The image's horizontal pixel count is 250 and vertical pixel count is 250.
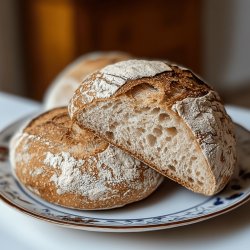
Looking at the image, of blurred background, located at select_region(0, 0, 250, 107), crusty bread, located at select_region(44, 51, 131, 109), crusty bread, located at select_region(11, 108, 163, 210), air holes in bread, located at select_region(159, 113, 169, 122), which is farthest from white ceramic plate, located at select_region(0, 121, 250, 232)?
blurred background, located at select_region(0, 0, 250, 107)

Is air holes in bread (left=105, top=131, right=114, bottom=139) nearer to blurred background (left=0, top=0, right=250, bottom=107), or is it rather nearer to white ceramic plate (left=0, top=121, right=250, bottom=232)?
white ceramic plate (left=0, top=121, right=250, bottom=232)

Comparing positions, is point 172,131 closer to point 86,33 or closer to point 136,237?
point 136,237

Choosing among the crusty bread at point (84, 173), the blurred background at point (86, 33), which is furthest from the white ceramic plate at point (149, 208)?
the blurred background at point (86, 33)

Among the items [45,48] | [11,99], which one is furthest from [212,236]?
[45,48]

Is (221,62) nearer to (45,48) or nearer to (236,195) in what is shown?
(45,48)

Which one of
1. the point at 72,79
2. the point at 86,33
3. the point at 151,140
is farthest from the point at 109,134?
the point at 86,33

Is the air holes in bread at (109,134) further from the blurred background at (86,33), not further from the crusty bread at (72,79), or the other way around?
the blurred background at (86,33)
